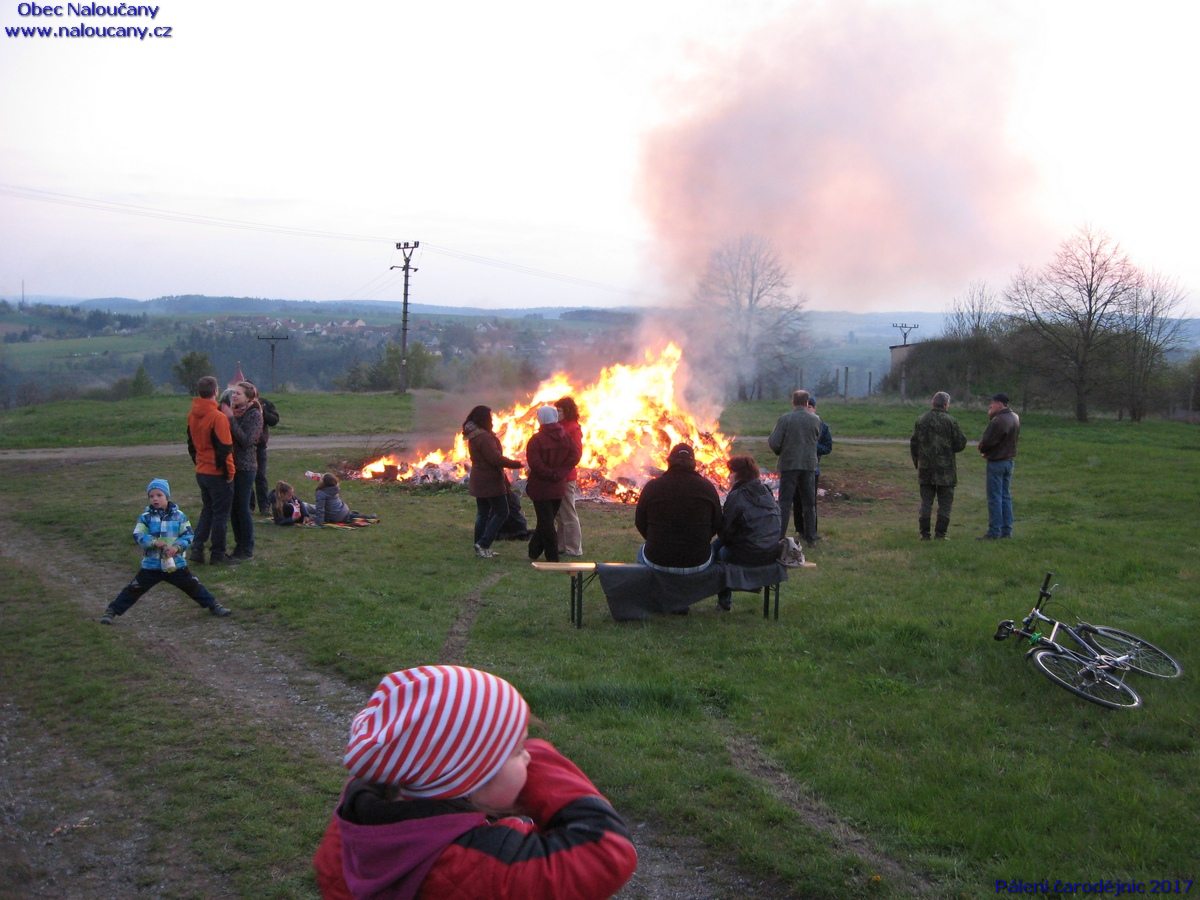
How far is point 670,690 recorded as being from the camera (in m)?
6.62

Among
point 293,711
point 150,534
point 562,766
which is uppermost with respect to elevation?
point 562,766

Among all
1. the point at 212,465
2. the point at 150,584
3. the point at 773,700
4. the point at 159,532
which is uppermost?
the point at 212,465

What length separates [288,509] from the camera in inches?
527

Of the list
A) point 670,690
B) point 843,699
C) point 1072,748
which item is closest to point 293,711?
point 670,690

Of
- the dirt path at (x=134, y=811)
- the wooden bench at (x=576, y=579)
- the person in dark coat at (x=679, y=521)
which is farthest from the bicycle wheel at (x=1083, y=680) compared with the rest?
the wooden bench at (x=576, y=579)

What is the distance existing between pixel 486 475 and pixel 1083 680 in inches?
274

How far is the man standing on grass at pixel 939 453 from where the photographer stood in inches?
486

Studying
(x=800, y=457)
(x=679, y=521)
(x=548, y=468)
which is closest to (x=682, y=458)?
(x=679, y=521)

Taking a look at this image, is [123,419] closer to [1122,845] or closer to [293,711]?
[293,711]

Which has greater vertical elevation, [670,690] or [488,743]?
[488,743]

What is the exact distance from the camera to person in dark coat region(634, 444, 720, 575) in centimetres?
858

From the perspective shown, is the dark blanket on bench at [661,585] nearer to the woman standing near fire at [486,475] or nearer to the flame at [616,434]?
the woman standing near fire at [486,475]

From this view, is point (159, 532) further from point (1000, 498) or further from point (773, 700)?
point (1000, 498)

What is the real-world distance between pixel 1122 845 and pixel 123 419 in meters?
28.0
